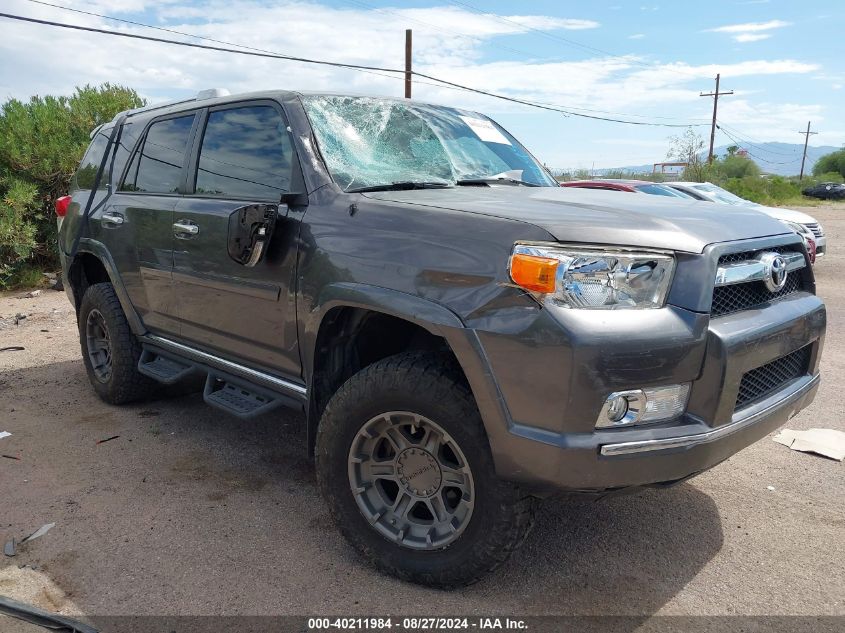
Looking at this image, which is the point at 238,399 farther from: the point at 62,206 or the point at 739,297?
the point at 62,206

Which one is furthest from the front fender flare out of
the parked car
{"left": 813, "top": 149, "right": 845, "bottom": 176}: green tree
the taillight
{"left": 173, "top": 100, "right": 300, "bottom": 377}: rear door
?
{"left": 813, "top": 149, "right": 845, "bottom": 176}: green tree

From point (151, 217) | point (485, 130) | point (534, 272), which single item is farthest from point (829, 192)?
point (534, 272)

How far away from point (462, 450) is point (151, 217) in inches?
101

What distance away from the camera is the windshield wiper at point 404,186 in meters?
3.07

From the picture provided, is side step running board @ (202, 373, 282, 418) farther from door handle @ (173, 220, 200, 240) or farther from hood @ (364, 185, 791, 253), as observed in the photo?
hood @ (364, 185, 791, 253)

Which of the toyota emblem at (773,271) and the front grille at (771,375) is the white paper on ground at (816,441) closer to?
the front grille at (771,375)

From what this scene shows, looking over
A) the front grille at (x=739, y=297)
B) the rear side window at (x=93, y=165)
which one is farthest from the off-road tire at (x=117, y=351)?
the front grille at (x=739, y=297)

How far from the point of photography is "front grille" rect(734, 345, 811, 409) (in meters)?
2.57

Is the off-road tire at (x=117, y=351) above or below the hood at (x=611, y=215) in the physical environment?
below

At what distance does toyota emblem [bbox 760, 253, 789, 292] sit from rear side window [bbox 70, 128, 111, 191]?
4078 mm

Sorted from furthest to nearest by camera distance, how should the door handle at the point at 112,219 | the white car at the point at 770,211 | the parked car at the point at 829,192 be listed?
the parked car at the point at 829,192, the white car at the point at 770,211, the door handle at the point at 112,219

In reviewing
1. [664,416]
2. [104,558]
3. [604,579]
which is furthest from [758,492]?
[104,558]

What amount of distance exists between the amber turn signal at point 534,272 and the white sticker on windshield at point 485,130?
1832 mm

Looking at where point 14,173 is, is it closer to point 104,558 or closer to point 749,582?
point 104,558
